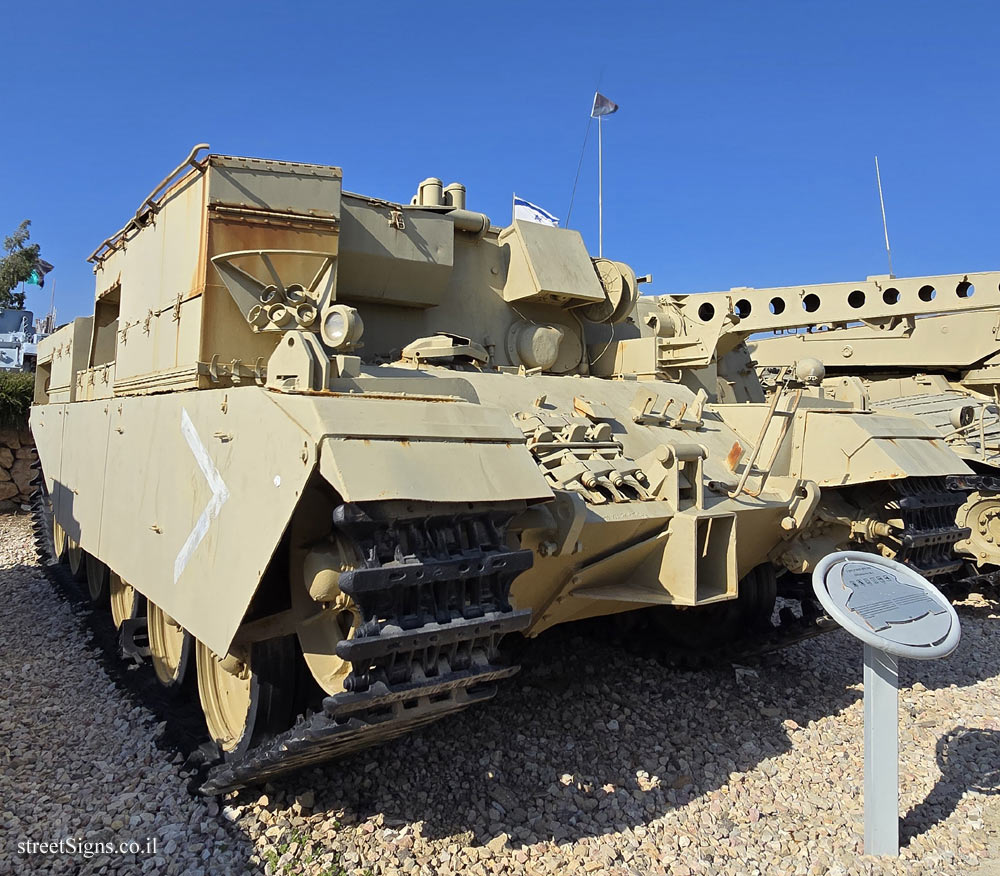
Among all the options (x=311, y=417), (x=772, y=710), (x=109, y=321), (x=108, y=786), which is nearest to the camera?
(x=311, y=417)

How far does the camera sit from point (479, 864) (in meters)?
3.42

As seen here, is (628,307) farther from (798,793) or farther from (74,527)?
(74,527)

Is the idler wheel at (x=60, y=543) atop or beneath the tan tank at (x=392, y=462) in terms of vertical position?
beneath

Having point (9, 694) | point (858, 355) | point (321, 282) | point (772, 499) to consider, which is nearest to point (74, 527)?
point (9, 694)

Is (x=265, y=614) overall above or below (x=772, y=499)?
below

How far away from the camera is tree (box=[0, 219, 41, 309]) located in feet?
89.6

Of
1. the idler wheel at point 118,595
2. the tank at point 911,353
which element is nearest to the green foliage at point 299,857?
the idler wheel at point 118,595

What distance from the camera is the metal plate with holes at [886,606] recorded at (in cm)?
332

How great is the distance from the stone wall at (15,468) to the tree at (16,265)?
53.1 ft

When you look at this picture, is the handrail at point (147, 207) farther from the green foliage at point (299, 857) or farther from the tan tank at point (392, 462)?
the green foliage at point (299, 857)

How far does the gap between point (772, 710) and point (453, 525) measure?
3417 millimetres

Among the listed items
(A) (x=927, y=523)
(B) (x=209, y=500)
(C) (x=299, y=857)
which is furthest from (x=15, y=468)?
(A) (x=927, y=523)

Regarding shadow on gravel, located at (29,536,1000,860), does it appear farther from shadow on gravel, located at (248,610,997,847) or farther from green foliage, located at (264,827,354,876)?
green foliage, located at (264,827,354,876)

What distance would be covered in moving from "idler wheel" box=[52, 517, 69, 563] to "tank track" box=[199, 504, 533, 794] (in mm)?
6193
